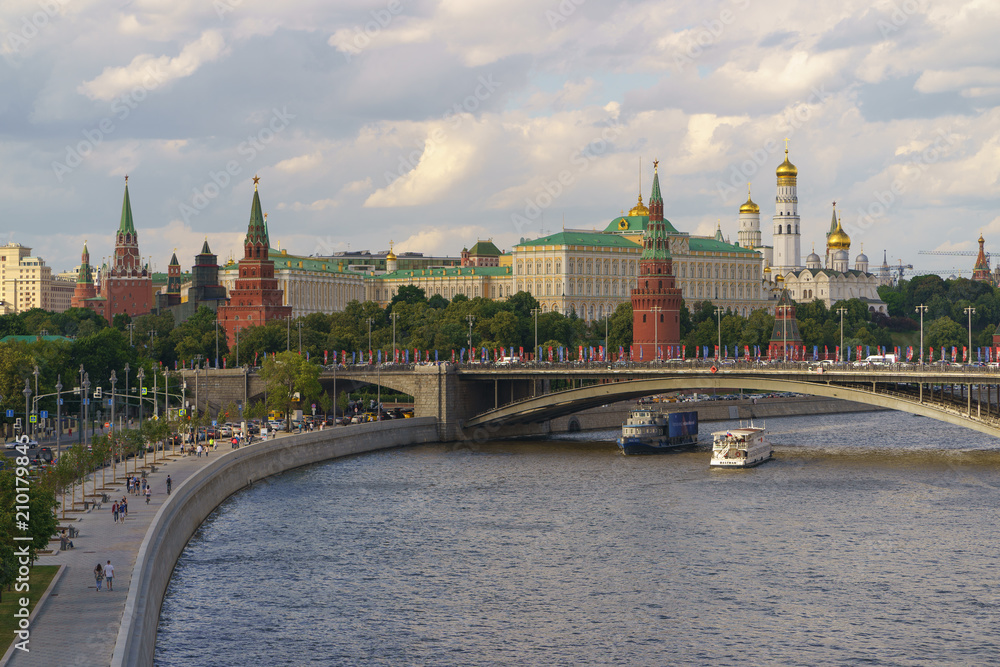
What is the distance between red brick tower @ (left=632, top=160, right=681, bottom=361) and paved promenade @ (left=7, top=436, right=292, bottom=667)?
96.4 meters

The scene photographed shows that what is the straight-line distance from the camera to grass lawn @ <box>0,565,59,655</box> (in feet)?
114

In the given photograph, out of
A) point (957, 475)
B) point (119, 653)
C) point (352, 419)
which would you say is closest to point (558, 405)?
point (352, 419)

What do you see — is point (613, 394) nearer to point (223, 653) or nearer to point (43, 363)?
point (43, 363)

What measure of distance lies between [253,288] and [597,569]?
12908cm

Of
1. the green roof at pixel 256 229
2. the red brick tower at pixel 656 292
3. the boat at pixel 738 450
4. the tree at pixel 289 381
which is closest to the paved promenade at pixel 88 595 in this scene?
the boat at pixel 738 450

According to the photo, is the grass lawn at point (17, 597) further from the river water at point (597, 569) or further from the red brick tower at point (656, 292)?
the red brick tower at point (656, 292)

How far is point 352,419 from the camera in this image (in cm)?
10481

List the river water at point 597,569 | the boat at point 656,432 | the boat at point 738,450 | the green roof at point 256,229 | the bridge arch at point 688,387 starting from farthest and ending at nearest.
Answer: the green roof at point 256,229 → the boat at point 656,432 → the boat at point 738,450 → the bridge arch at point 688,387 → the river water at point 597,569

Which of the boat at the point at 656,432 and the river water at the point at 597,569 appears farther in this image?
the boat at the point at 656,432

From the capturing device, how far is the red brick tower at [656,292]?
148 m

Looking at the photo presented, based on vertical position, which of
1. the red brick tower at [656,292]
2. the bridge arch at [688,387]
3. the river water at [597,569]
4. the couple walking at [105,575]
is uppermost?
the red brick tower at [656,292]

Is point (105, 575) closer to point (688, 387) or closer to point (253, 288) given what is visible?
point (688, 387)

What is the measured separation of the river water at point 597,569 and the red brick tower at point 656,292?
66.8m

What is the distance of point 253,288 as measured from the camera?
175375 millimetres
